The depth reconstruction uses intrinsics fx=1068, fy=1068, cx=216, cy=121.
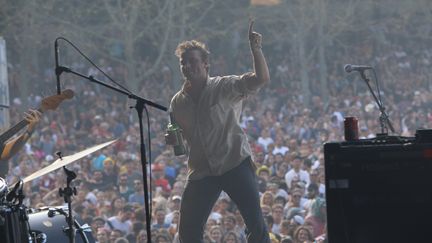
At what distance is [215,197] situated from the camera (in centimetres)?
736

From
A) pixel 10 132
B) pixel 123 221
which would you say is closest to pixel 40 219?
pixel 10 132

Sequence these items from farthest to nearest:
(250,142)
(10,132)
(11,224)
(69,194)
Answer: (250,142)
(10,132)
(69,194)
(11,224)

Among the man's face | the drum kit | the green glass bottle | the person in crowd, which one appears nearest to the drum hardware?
the drum kit

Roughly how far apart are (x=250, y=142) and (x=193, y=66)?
Result: 9338mm

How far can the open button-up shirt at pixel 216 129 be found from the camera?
23.9ft

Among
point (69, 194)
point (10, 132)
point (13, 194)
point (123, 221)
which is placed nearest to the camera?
point (13, 194)

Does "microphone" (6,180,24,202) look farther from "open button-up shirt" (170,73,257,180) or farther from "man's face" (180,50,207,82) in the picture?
"man's face" (180,50,207,82)

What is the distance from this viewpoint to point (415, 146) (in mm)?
5492

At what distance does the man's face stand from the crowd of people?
90cm

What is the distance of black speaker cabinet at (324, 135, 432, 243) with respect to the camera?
5.46 metres

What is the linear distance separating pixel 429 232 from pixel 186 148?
245 centimetres

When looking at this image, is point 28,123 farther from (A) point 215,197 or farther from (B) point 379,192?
(B) point 379,192

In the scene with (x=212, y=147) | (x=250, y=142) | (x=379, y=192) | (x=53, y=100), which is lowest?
(x=379, y=192)

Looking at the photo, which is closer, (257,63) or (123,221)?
(257,63)
